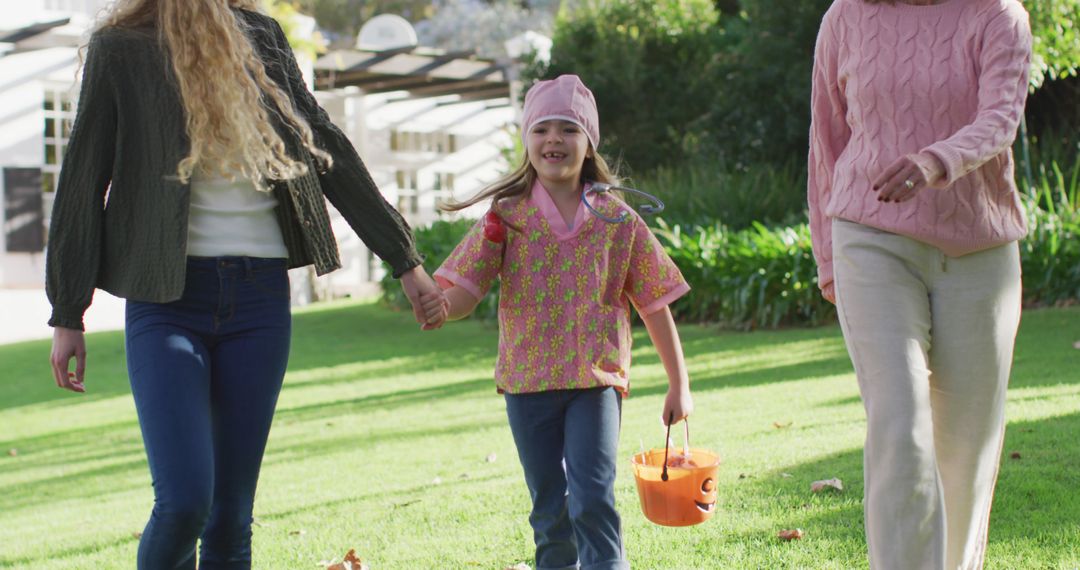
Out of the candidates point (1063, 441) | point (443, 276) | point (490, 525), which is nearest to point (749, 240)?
point (1063, 441)

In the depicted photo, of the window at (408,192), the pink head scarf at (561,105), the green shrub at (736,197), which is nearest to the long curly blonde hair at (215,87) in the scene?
the pink head scarf at (561,105)

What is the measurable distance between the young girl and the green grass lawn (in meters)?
0.78

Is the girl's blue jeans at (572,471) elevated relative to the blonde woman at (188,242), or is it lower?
lower

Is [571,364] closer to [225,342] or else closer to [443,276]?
[443,276]

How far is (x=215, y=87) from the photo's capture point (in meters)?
2.93

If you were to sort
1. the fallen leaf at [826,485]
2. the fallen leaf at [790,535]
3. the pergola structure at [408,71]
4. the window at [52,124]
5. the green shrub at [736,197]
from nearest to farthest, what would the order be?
the fallen leaf at [790,535]
the fallen leaf at [826,485]
the green shrub at [736,197]
the pergola structure at [408,71]
the window at [52,124]

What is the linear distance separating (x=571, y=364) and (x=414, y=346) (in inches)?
427

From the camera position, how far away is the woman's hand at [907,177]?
2.75m

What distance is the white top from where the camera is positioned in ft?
9.70

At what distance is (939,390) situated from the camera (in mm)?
3111

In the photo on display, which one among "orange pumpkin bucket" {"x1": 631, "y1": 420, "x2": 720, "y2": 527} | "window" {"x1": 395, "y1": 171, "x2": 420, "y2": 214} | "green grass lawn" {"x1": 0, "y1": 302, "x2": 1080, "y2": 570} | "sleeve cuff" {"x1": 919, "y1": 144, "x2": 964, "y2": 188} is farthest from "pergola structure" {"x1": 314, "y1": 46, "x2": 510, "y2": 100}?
"sleeve cuff" {"x1": 919, "y1": 144, "x2": 964, "y2": 188}

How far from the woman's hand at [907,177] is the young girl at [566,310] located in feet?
3.28

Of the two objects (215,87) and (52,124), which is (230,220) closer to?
(215,87)

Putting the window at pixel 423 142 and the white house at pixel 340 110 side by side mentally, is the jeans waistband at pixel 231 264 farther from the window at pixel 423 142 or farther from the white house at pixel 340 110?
the window at pixel 423 142
